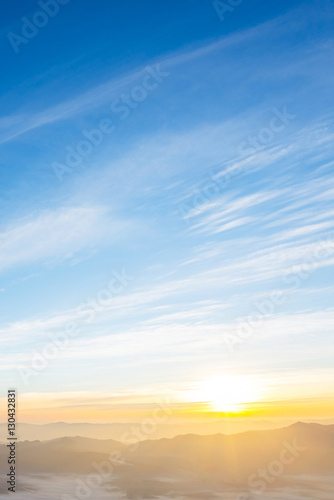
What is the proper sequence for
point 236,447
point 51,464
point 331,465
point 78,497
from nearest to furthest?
1. point 78,497
2. point 51,464
3. point 331,465
4. point 236,447

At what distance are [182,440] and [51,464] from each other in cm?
4780

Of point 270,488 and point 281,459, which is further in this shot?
point 281,459

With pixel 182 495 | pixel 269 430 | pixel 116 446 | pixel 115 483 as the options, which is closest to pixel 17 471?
pixel 115 483

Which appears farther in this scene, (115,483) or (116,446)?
(116,446)

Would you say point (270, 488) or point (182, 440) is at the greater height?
point (182, 440)

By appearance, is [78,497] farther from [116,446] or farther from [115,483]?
[116,446]

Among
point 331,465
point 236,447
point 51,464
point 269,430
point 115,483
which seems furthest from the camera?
point 269,430

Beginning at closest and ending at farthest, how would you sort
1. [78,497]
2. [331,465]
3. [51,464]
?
[78,497] → [51,464] → [331,465]

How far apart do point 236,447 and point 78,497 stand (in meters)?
73.6

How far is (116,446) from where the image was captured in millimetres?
154000

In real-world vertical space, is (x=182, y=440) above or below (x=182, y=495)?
above

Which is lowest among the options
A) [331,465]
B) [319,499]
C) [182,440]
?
[319,499]

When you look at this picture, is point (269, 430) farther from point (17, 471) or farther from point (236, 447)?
point (17, 471)

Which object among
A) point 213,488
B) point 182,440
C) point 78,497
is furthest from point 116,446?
point 78,497
